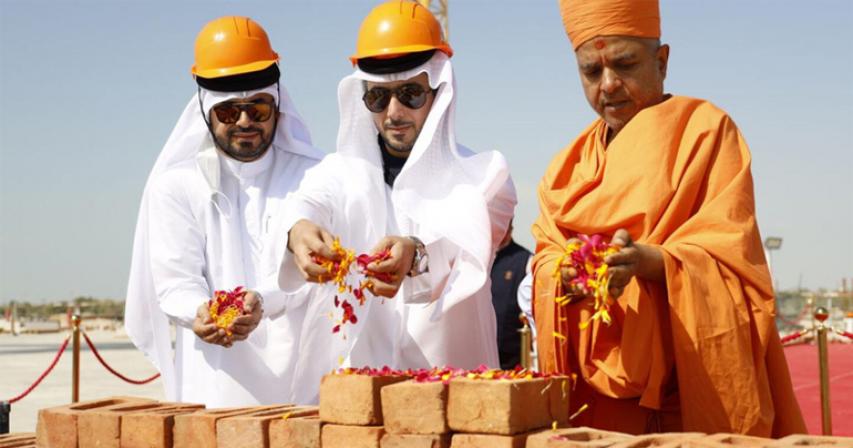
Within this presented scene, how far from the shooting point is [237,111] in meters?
5.47

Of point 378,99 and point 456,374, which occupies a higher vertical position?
point 378,99

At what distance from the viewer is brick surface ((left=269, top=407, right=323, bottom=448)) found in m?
3.58

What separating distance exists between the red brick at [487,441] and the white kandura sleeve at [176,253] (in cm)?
222

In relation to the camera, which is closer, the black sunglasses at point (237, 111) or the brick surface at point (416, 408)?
the brick surface at point (416, 408)

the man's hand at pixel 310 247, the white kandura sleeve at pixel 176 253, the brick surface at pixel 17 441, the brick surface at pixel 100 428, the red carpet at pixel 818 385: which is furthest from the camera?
the red carpet at pixel 818 385

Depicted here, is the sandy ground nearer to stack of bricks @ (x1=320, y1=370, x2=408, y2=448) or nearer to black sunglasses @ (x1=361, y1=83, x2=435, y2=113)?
black sunglasses @ (x1=361, y1=83, x2=435, y2=113)

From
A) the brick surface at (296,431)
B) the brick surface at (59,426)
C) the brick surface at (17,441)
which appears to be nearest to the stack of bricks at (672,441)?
the brick surface at (296,431)

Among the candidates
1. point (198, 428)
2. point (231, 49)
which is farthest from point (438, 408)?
point (231, 49)

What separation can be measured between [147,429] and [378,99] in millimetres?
1762

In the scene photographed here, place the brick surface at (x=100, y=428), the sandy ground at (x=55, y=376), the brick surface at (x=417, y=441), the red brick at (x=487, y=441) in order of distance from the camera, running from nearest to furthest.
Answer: the red brick at (x=487, y=441) < the brick surface at (x=417, y=441) < the brick surface at (x=100, y=428) < the sandy ground at (x=55, y=376)

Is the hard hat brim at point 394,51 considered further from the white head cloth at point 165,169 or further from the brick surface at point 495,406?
the brick surface at point 495,406

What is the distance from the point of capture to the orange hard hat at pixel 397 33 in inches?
189

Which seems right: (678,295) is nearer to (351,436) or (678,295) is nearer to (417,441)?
Answer: (417,441)

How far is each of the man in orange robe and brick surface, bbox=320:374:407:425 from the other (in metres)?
0.67
